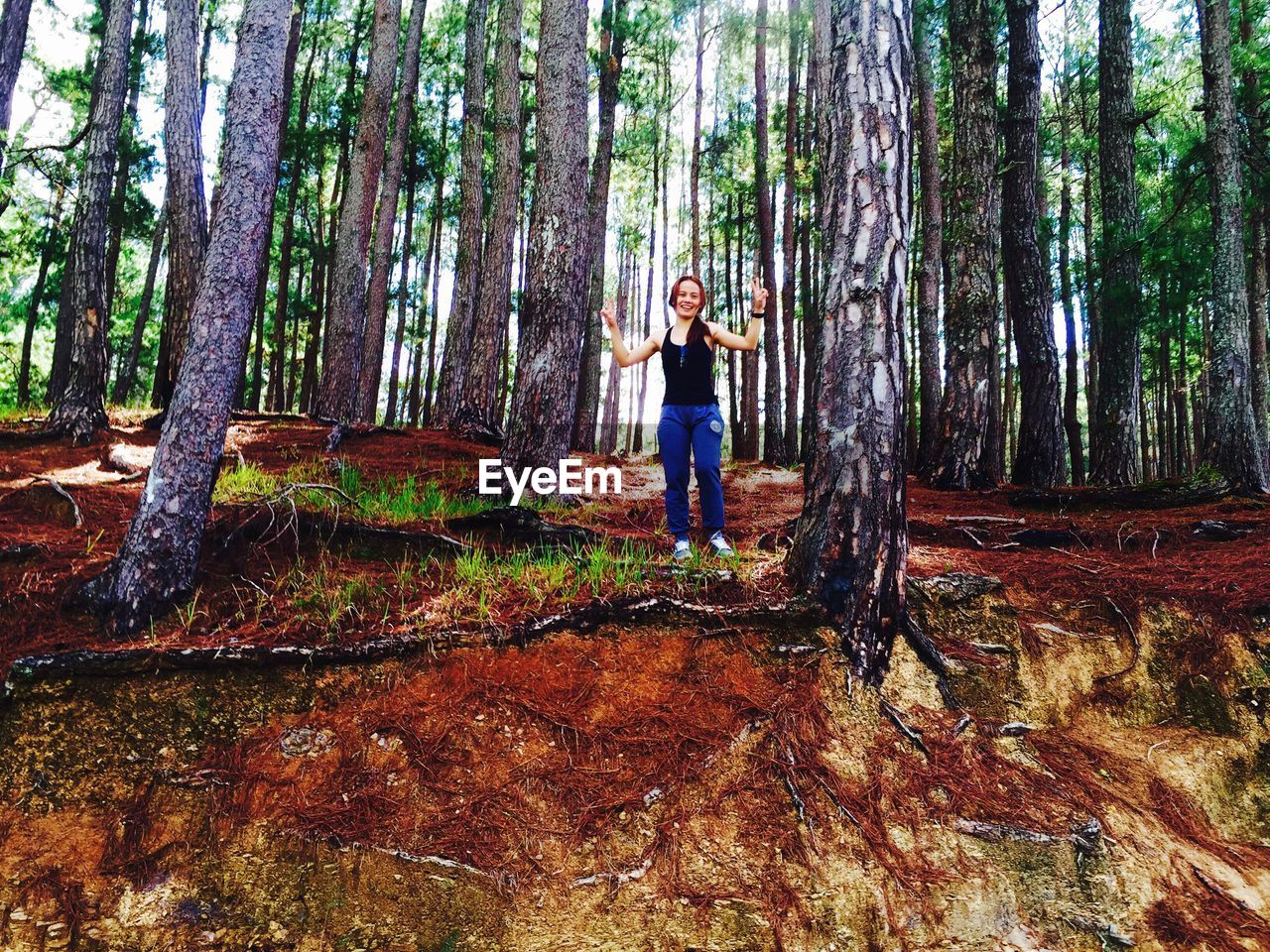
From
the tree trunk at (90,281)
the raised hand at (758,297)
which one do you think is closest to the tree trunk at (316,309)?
the tree trunk at (90,281)

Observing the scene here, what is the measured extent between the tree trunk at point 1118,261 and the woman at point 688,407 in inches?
260

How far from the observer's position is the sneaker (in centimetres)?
417

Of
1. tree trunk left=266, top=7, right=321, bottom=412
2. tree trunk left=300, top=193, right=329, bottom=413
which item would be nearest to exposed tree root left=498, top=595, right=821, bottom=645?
tree trunk left=266, top=7, right=321, bottom=412

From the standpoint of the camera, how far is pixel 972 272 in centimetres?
791

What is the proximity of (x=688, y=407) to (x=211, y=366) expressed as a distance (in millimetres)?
2887

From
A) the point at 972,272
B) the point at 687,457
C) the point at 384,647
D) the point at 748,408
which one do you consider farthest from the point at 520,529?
the point at 748,408

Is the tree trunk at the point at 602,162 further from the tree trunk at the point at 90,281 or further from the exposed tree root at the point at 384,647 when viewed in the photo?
the exposed tree root at the point at 384,647

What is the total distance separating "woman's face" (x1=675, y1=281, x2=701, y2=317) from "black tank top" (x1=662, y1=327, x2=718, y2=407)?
7.0 inches

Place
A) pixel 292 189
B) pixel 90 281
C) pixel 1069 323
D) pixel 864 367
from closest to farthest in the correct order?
1. pixel 864 367
2. pixel 90 281
3. pixel 1069 323
4. pixel 292 189

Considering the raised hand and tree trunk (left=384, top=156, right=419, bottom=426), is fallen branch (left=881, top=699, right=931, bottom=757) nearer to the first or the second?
the raised hand

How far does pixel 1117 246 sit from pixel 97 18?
19793 mm

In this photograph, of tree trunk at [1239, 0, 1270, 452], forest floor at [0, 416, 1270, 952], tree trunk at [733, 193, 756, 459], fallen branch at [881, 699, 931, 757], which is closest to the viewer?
forest floor at [0, 416, 1270, 952]

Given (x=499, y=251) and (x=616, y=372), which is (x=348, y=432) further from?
(x=616, y=372)

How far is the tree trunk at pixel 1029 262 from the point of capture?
8133mm
